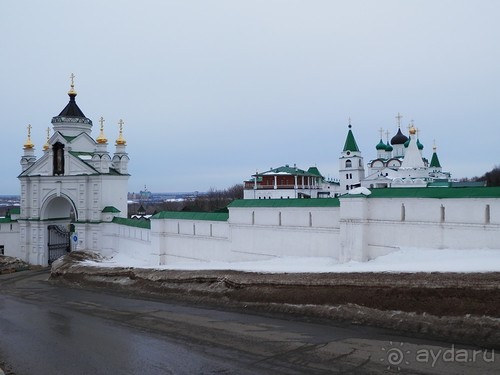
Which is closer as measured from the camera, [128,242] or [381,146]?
[128,242]

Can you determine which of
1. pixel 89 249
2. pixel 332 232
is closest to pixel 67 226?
pixel 89 249

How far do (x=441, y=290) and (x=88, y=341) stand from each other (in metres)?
8.54

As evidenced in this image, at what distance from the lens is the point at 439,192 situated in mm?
14062

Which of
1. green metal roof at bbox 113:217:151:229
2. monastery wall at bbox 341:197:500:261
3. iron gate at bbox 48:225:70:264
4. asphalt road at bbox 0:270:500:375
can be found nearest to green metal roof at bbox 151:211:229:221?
green metal roof at bbox 113:217:151:229

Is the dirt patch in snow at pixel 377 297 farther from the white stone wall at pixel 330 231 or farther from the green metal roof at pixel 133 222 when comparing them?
the green metal roof at pixel 133 222

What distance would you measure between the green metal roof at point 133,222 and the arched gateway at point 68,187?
0.80 metres

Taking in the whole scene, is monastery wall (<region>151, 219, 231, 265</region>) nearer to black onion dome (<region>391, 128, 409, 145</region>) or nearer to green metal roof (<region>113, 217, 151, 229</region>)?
green metal roof (<region>113, 217, 151, 229</region>)

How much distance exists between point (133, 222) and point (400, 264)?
53.9ft

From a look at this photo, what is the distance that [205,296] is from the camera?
16203 mm

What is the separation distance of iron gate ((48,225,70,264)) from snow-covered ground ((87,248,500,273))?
596 inches

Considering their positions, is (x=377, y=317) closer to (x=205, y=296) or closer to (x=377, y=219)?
(x=377, y=219)

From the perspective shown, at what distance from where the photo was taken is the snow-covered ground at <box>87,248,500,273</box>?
12.2 metres

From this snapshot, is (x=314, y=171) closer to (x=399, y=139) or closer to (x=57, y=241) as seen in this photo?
(x=399, y=139)

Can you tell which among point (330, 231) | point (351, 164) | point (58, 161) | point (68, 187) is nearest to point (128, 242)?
point (68, 187)
